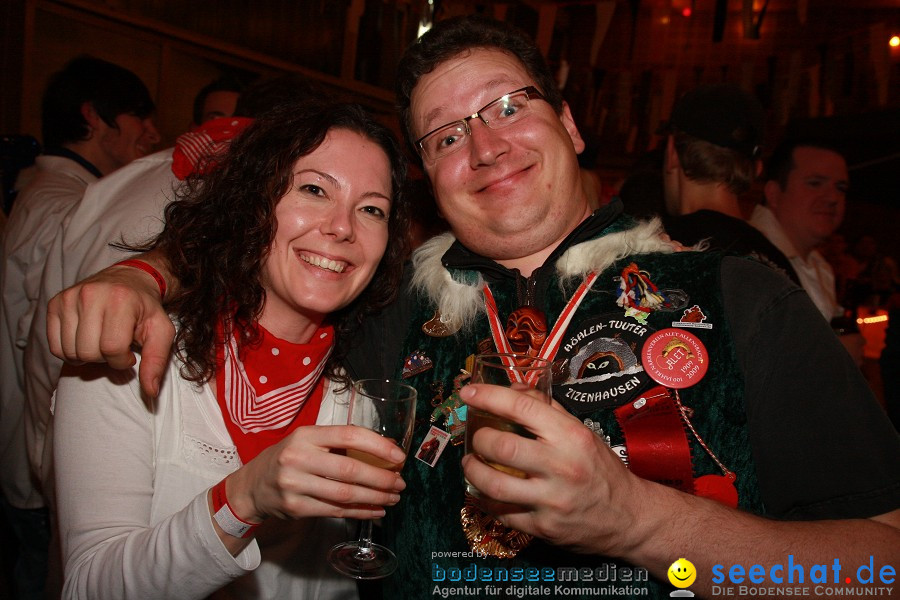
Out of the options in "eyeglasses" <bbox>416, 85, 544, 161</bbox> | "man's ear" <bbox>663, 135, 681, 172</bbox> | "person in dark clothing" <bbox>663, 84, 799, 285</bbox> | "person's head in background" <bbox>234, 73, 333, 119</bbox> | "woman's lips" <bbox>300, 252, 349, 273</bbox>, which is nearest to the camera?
"woman's lips" <bbox>300, 252, 349, 273</bbox>

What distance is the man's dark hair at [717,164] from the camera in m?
2.92

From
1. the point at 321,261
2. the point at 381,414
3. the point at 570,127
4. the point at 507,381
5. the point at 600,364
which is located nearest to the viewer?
the point at 507,381

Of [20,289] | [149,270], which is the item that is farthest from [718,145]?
[20,289]

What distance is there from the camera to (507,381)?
1212 millimetres

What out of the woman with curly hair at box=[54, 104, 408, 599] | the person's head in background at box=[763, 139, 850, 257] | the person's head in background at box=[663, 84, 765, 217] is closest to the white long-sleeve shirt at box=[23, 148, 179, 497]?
the woman with curly hair at box=[54, 104, 408, 599]

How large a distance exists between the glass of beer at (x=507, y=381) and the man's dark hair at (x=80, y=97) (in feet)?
10.2

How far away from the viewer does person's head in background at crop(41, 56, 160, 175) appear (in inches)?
131

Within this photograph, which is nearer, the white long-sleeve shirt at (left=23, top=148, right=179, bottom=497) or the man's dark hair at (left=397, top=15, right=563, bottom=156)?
the man's dark hair at (left=397, top=15, right=563, bottom=156)

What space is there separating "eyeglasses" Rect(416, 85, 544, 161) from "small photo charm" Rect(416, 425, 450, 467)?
0.87 m

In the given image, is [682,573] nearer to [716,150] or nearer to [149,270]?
[149,270]

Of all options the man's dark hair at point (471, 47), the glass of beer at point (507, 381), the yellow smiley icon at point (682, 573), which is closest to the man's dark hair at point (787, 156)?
the man's dark hair at point (471, 47)

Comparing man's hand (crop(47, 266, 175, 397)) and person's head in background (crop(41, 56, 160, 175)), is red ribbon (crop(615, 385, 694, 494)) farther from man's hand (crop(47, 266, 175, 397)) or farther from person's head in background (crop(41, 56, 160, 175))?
person's head in background (crop(41, 56, 160, 175))

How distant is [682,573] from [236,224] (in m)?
1.46

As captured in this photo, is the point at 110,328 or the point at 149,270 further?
the point at 149,270
